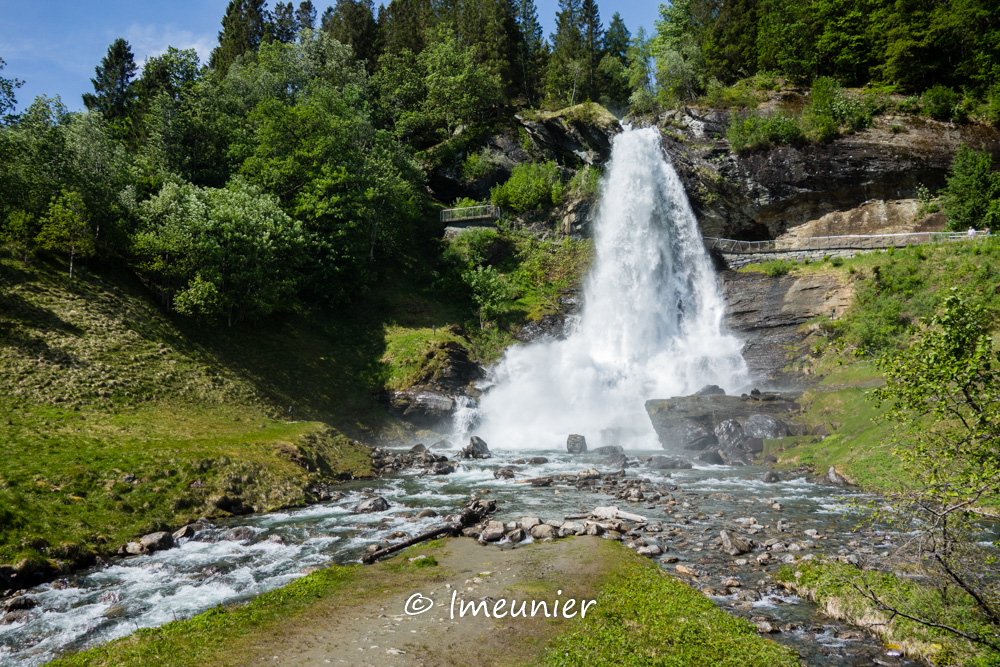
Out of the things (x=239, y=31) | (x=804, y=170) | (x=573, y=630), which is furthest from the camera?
(x=239, y=31)

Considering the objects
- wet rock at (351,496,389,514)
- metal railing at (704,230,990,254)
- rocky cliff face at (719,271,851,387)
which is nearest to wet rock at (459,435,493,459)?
wet rock at (351,496,389,514)

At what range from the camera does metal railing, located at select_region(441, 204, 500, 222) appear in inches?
1988

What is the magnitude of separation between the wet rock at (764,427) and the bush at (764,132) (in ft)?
103

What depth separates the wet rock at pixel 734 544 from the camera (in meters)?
11.9

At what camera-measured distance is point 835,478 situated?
18906mm

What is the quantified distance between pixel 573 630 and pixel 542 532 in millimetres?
5135

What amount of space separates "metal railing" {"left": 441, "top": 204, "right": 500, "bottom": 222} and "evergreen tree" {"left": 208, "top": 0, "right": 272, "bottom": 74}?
3685 centimetres

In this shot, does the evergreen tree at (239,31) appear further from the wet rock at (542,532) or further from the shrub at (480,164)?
the wet rock at (542,532)

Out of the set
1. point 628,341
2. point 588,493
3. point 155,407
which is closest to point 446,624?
point 588,493

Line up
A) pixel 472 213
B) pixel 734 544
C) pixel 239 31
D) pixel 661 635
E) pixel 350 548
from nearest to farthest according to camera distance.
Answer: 1. pixel 661 635
2. pixel 734 544
3. pixel 350 548
4. pixel 472 213
5. pixel 239 31

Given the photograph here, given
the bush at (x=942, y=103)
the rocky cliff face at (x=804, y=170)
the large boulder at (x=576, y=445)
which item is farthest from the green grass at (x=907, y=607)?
the bush at (x=942, y=103)

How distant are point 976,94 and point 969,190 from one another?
12.5 m

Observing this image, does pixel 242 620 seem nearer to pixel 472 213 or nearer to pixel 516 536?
pixel 516 536

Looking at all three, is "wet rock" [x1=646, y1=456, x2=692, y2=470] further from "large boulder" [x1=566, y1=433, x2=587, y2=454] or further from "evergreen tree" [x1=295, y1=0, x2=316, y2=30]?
"evergreen tree" [x1=295, y1=0, x2=316, y2=30]
